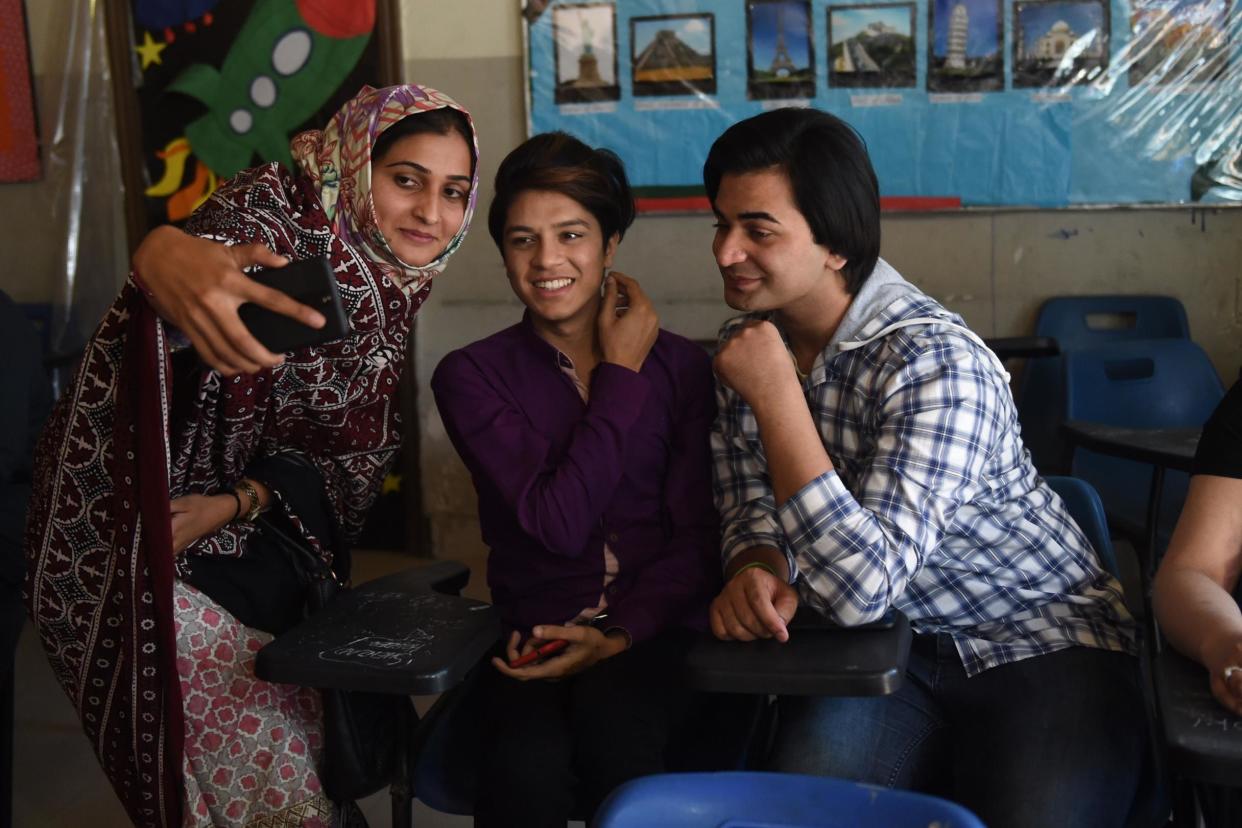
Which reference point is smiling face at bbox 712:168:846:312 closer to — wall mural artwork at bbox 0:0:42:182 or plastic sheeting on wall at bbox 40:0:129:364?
plastic sheeting on wall at bbox 40:0:129:364

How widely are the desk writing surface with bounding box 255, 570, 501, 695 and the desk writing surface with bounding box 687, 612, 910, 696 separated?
0.29 meters

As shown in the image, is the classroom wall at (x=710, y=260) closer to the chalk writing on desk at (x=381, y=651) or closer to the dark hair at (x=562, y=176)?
the dark hair at (x=562, y=176)

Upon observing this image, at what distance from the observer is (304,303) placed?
1.19 metres

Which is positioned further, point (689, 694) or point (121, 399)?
point (689, 694)

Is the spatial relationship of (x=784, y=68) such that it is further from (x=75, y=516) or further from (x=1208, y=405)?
(x=75, y=516)

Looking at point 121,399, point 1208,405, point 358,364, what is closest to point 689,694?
point 358,364

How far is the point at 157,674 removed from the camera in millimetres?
1508

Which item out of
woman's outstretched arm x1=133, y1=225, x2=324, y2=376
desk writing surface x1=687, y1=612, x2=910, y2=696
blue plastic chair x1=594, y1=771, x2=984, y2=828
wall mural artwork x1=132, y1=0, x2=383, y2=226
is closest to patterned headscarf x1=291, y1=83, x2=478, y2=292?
woman's outstretched arm x1=133, y1=225, x2=324, y2=376

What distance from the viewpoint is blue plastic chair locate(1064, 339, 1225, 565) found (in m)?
2.71

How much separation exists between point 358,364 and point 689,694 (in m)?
0.68

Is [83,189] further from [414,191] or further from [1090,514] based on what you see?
[1090,514]

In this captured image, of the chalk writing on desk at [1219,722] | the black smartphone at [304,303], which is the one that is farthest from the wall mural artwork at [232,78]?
the chalk writing on desk at [1219,722]

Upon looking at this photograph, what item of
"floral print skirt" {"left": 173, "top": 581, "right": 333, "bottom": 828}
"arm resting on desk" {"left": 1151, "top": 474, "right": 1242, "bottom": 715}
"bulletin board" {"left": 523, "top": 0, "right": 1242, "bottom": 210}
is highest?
"bulletin board" {"left": 523, "top": 0, "right": 1242, "bottom": 210}

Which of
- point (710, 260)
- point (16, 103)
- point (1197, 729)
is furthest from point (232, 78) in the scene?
point (1197, 729)
